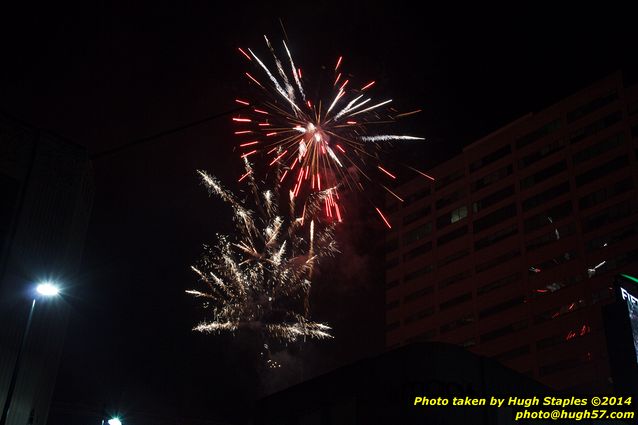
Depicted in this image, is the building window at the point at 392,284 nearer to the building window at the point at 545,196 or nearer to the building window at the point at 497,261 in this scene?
the building window at the point at 497,261

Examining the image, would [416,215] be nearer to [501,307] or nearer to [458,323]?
[458,323]

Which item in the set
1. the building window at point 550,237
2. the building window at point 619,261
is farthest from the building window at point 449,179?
the building window at point 619,261

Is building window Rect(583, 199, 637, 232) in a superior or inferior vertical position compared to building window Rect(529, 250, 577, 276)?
superior

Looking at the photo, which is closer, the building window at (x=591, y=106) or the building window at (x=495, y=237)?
the building window at (x=591, y=106)

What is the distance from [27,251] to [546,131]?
7374 cm

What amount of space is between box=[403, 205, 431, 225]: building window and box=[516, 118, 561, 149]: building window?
664 inches

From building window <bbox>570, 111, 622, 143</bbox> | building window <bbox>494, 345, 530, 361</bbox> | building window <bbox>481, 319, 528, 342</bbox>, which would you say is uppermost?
building window <bbox>570, 111, 622, 143</bbox>

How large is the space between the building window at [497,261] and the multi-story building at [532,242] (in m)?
0.14

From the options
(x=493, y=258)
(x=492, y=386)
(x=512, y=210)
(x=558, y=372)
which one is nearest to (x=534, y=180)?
→ (x=512, y=210)

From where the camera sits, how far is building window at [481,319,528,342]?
83.6 metres

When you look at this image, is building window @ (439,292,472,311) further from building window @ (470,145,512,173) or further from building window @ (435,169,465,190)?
building window @ (470,145,512,173)

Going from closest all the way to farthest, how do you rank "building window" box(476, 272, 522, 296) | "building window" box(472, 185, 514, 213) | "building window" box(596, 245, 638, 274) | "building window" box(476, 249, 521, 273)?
"building window" box(596, 245, 638, 274), "building window" box(476, 272, 522, 296), "building window" box(476, 249, 521, 273), "building window" box(472, 185, 514, 213)

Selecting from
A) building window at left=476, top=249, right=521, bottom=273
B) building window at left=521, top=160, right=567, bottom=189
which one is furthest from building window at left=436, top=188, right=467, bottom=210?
building window at left=476, top=249, right=521, bottom=273

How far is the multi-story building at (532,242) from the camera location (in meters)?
78.1
